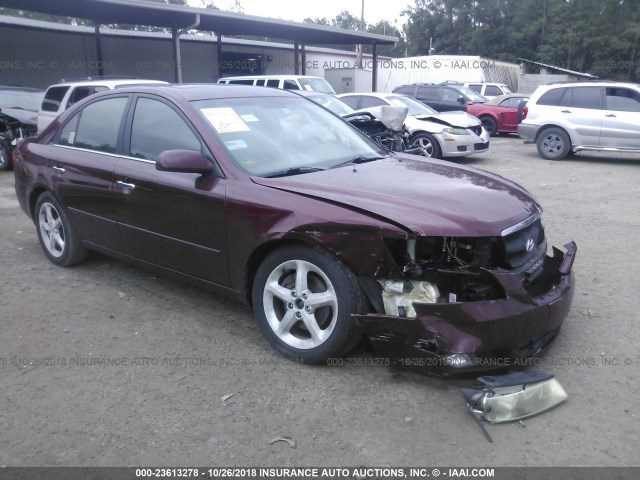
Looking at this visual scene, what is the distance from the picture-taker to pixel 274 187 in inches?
140

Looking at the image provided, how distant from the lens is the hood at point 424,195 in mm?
3121

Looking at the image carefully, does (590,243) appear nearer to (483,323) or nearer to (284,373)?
(483,323)

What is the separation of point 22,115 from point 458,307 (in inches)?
428

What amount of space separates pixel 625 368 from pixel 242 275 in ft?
7.91

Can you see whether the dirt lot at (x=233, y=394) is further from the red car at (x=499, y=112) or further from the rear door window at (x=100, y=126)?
the red car at (x=499, y=112)

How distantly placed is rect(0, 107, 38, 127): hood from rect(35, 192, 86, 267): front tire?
659 centimetres

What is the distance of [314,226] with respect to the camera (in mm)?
A: 3297

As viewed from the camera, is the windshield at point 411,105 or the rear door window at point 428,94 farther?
the rear door window at point 428,94

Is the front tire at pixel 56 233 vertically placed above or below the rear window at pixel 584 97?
below

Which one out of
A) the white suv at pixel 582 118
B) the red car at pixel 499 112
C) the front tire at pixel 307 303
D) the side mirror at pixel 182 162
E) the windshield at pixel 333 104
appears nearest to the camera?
the front tire at pixel 307 303

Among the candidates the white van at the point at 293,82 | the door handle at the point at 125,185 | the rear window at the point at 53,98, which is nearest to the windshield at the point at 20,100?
the rear window at the point at 53,98

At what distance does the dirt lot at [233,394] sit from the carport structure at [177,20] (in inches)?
538

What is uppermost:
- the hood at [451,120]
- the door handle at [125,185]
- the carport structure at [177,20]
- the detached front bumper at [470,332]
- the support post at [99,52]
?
the carport structure at [177,20]

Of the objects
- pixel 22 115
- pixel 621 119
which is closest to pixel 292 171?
pixel 22 115
